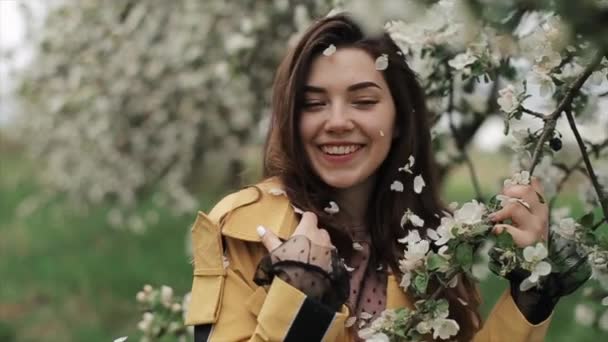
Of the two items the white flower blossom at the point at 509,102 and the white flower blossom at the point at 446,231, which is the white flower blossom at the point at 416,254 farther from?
the white flower blossom at the point at 509,102

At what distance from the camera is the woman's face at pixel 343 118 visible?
7.43 feet

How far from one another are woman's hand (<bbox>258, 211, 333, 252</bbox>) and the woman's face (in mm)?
191

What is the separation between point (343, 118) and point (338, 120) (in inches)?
0.6

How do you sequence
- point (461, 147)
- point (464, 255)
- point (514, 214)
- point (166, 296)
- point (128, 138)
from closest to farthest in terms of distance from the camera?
1. point (464, 255)
2. point (514, 214)
3. point (166, 296)
4. point (461, 147)
5. point (128, 138)

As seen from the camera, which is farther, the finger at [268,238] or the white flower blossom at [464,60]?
the white flower blossom at [464,60]

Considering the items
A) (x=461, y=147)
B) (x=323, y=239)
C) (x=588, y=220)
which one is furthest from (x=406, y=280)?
(x=461, y=147)

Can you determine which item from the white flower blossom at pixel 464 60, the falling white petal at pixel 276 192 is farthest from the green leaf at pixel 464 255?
the white flower blossom at pixel 464 60

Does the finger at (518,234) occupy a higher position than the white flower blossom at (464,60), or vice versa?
the white flower blossom at (464,60)

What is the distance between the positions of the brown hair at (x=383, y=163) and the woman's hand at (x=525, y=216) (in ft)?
0.93

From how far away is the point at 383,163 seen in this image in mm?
2430

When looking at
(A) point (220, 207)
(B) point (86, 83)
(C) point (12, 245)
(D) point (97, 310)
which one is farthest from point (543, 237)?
(C) point (12, 245)

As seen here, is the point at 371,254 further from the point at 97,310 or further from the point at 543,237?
the point at 97,310

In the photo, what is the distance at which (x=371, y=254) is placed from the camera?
7.68 feet

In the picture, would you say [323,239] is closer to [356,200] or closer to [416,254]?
[416,254]
